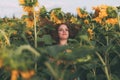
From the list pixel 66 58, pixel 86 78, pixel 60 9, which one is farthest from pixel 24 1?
pixel 66 58

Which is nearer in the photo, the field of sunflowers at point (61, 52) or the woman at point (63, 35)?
the field of sunflowers at point (61, 52)

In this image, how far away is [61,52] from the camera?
1712 mm

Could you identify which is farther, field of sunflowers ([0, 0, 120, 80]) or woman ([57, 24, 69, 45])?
woman ([57, 24, 69, 45])

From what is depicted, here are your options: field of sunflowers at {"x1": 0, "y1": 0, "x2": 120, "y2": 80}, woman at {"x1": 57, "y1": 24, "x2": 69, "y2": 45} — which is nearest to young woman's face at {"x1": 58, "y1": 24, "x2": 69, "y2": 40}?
woman at {"x1": 57, "y1": 24, "x2": 69, "y2": 45}

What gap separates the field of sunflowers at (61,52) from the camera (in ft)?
4.90

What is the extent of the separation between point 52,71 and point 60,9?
171 inches

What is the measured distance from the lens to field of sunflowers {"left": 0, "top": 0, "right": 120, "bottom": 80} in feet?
4.90

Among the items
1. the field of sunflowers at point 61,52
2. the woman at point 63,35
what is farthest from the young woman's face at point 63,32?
the field of sunflowers at point 61,52

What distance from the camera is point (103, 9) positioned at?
187 inches

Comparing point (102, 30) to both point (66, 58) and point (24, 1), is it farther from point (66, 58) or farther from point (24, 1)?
point (66, 58)

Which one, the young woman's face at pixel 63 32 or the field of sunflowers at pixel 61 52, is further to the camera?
the young woman's face at pixel 63 32

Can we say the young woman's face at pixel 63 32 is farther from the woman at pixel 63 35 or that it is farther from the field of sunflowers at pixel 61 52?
the field of sunflowers at pixel 61 52

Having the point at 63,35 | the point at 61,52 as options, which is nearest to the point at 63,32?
the point at 63,35

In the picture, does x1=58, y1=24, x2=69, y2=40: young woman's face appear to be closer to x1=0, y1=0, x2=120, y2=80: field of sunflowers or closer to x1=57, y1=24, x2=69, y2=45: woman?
x1=57, y1=24, x2=69, y2=45: woman
